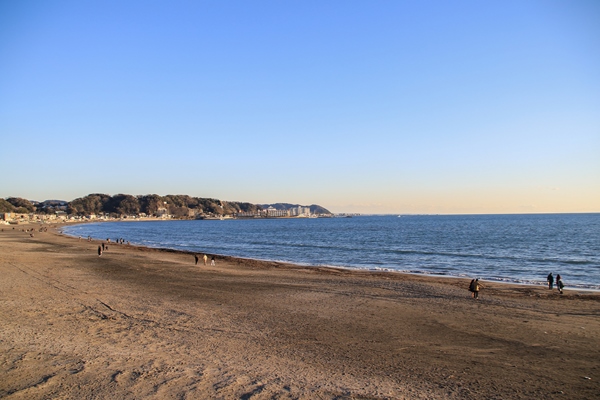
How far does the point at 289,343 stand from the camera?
35.7 ft

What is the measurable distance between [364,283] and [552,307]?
9483 millimetres

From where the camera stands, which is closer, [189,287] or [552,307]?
[552,307]

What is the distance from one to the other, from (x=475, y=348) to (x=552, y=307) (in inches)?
341

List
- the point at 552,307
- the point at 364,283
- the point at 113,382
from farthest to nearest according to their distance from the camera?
the point at 364,283 < the point at 552,307 < the point at 113,382

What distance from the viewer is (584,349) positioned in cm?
1077

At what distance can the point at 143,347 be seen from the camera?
9875 millimetres

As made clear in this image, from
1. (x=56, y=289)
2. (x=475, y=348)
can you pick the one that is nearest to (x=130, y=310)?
(x=56, y=289)

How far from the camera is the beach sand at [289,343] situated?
7695 mm

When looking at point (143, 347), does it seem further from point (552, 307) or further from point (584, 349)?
point (552, 307)

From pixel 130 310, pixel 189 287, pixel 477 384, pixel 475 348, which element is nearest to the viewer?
pixel 477 384

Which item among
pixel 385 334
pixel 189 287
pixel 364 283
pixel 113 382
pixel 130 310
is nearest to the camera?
pixel 113 382

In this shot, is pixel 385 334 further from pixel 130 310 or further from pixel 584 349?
pixel 130 310

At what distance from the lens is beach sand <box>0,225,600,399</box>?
7.70m

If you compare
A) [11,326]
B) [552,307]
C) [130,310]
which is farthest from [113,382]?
[552,307]
